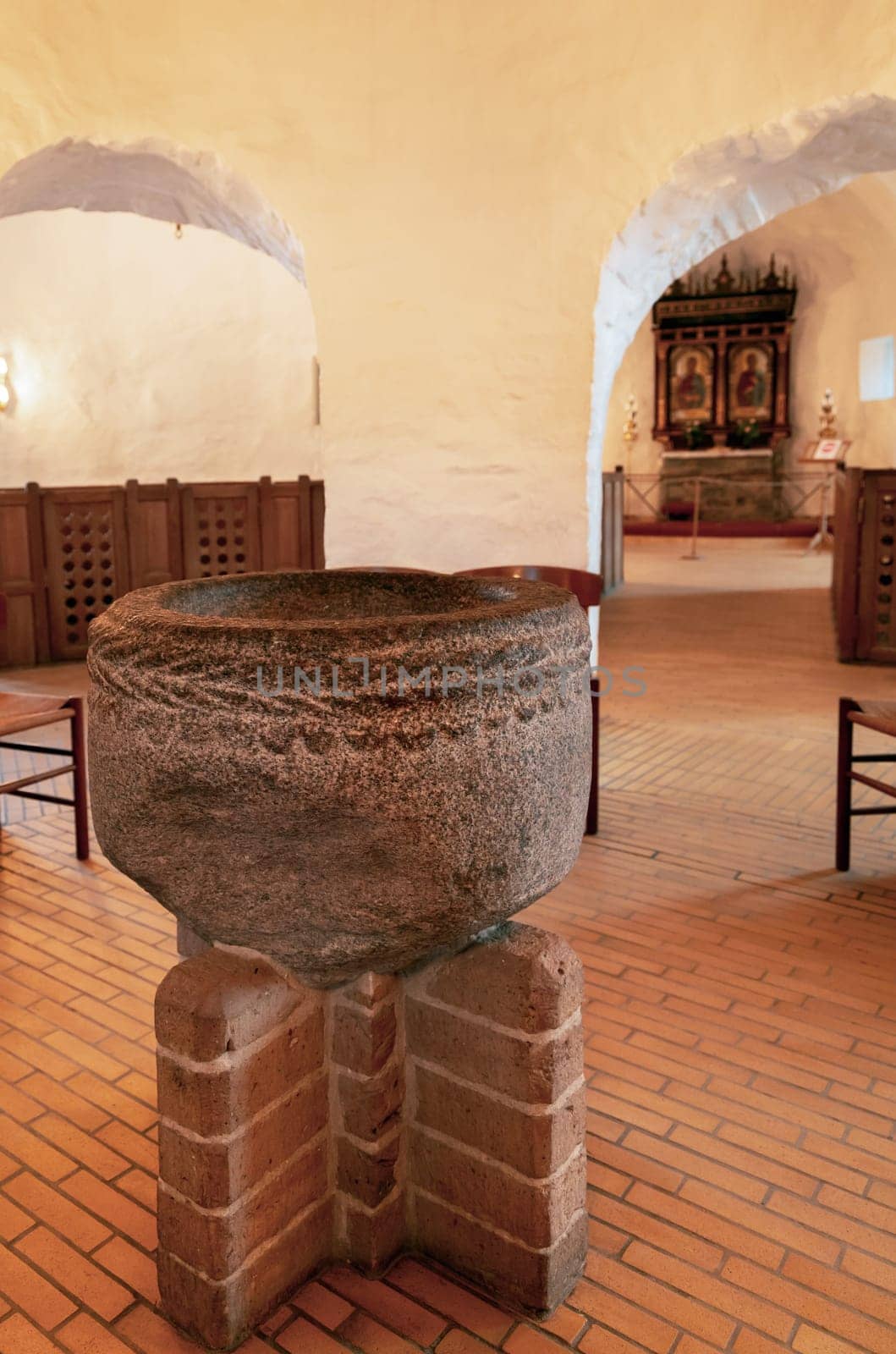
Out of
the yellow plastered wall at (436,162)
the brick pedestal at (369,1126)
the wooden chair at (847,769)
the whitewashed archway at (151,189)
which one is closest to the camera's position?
the brick pedestal at (369,1126)

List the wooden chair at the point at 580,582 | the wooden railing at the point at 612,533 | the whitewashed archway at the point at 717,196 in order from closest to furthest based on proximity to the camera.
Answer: the wooden chair at the point at 580,582
the whitewashed archway at the point at 717,196
the wooden railing at the point at 612,533

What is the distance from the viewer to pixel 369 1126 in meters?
1.80

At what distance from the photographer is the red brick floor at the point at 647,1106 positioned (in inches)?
66.2

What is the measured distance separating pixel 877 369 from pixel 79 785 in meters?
13.8

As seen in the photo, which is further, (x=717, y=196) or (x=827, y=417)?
(x=827, y=417)

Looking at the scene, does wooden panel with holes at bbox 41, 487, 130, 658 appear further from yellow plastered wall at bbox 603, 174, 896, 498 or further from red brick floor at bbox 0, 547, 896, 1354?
yellow plastered wall at bbox 603, 174, 896, 498

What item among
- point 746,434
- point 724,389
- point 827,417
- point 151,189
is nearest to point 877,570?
point 151,189

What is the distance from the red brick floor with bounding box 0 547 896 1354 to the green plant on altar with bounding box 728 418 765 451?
12.8m

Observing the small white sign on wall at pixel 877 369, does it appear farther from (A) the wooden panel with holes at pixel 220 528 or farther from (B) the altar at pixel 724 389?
(A) the wooden panel with holes at pixel 220 528

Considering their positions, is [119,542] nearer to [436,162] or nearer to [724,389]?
[436,162]

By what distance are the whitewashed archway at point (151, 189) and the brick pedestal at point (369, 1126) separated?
13.2 feet

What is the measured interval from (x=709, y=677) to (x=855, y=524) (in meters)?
1.30

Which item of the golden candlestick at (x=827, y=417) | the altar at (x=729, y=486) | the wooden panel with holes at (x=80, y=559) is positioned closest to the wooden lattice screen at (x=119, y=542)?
the wooden panel with holes at (x=80, y=559)

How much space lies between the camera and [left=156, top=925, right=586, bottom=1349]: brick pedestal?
5.33 ft
